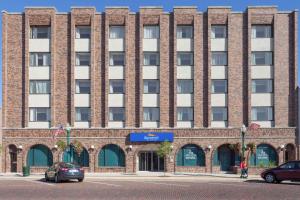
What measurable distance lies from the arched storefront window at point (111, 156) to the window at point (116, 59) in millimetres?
8436

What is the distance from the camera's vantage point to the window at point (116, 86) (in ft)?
153

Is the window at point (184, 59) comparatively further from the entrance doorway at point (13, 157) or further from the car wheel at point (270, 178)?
the entrance doorway at point (13, 157)

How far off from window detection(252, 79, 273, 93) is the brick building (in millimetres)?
103

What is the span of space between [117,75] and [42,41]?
852 centimetres

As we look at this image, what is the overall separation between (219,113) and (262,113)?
444cm

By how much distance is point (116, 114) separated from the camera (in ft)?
153

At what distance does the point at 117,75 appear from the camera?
46750 millimetres

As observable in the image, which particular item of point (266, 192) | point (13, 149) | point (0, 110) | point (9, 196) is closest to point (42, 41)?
point (0, 110)

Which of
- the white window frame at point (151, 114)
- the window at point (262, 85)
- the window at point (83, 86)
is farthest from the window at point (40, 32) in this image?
the window at point (262, 85)

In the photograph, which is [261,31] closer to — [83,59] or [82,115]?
[83,59]

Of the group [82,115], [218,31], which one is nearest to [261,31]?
[218,31]

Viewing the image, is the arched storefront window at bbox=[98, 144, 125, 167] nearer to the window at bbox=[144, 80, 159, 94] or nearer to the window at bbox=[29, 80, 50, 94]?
the window at bbox=[144, 80, 159, 94]

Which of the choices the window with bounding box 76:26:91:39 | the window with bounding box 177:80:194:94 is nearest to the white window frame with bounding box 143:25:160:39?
the window with bounding box 177:80:194:94

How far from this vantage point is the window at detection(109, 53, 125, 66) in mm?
46938
